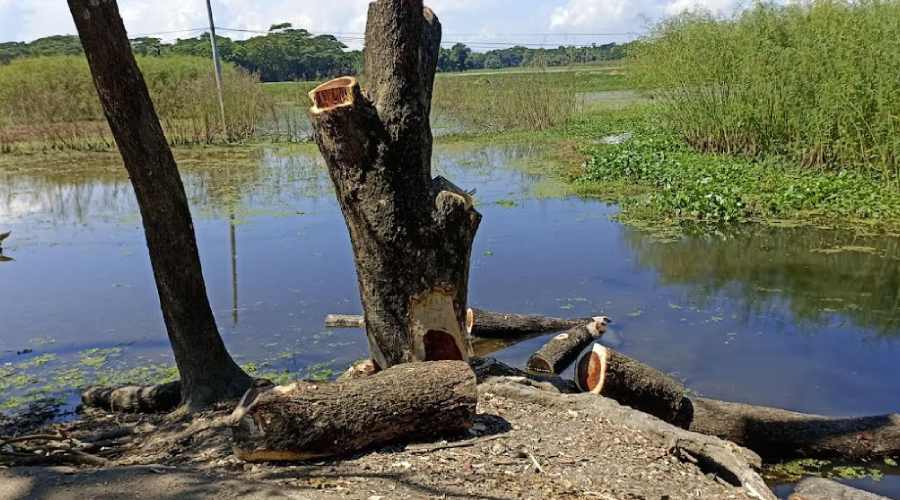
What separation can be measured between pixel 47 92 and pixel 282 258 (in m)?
17.9

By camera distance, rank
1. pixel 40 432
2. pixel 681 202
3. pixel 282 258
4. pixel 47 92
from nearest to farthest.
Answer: pixel 40 432
pixel 282 258
pixel 681 202
pixel 47 92

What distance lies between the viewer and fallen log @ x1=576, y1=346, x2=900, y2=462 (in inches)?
196

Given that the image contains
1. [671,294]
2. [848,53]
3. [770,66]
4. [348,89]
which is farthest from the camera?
[770,66]

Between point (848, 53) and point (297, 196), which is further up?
point (848, 53)

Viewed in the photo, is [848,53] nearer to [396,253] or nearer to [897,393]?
[897,393]

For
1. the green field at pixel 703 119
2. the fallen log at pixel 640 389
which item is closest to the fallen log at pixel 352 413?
the fallen log at pixel 640 389

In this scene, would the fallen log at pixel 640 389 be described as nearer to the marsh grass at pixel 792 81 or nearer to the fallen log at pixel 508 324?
the fallen log at pixel 508 324

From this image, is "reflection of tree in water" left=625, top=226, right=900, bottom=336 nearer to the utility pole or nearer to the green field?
the green field

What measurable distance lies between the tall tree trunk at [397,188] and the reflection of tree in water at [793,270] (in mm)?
4091

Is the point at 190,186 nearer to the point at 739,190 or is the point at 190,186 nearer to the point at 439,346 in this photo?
the point at 739,190

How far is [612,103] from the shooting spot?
32.4 meters

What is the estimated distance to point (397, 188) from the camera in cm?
480

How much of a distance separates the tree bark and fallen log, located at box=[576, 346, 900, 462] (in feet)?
6.91

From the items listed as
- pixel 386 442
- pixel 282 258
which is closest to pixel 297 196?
pixel 282 258
